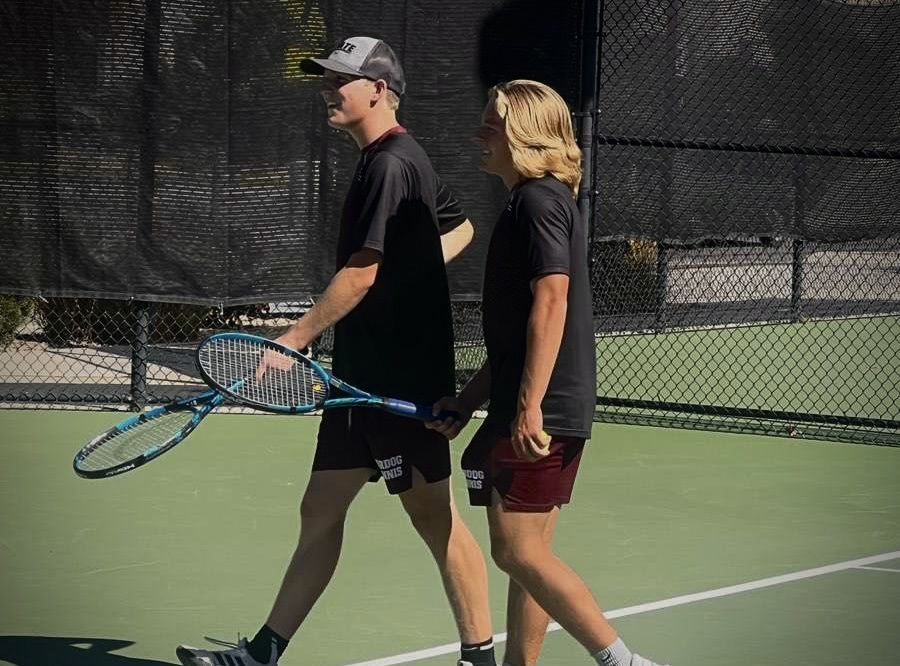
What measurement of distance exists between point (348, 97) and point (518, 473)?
123 centimetres

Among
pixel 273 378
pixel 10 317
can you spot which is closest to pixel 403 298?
pixel 273 378

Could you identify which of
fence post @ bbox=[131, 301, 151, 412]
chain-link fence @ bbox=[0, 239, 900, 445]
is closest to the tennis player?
chain-link fence @ bbox=[0, 239, 900, 445]

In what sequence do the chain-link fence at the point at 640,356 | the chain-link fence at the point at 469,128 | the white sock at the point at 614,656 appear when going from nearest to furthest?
the white sock at the point at 614,656, the chain-link fence at the point at 469,128, the chain-link fence at the point at 640,356

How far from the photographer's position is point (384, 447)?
187 inches

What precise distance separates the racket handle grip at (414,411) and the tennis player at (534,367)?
0.73 feet

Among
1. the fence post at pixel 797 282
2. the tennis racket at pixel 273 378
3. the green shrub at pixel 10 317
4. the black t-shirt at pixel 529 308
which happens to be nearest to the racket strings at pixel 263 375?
the tennis racket at pixel 273 378

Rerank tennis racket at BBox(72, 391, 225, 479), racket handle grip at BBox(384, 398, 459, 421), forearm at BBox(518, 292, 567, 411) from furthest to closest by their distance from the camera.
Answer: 1. racket handle grip at BBox(384, 398, 459, 421)
2. tennis racket at BBox(72, 391, 225, 479)
3. forearm at BBox(518, 292, 567, 411)

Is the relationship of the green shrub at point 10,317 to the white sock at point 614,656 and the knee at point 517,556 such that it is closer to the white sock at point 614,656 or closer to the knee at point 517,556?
the knee at point 517,556

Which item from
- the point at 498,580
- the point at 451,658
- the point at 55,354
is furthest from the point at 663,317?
the point at 451,658

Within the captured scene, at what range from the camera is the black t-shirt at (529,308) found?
168 inches

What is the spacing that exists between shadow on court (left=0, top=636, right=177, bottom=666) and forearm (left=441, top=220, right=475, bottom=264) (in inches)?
58.4

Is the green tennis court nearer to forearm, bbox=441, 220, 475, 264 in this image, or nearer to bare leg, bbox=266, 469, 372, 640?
bare leg, bbox=266, 469, 372, 640

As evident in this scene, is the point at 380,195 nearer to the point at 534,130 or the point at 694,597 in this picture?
the point at 534,130

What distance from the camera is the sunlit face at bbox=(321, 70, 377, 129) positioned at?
481 centimetres
